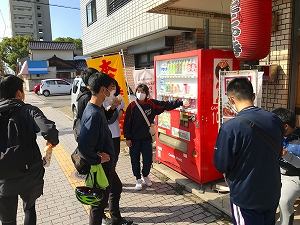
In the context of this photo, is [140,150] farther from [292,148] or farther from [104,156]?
[292,148]

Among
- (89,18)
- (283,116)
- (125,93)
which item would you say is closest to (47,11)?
(89,18)

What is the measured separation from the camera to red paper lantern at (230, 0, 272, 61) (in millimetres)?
2982

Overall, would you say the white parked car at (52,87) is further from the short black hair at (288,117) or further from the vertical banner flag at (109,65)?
the short black hair at (288,117)

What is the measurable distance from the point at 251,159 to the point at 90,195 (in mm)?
1680

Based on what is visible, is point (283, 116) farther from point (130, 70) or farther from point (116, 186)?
point (130, 70)

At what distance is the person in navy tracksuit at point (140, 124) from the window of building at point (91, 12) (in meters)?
9.67

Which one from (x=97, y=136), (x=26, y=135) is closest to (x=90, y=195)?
(x=97, y=136)

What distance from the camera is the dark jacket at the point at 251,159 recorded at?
189cm

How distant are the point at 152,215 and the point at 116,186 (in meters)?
0.76

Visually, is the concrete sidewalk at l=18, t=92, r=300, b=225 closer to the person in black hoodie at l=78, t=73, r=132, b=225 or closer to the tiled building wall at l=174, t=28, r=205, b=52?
the person in black hoodie at l=78, t=73, r=132, b=225

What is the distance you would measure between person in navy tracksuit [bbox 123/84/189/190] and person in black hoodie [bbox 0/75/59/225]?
1.76 metres

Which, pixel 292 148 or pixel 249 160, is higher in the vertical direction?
pixel 249 160

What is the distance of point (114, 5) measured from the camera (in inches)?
390

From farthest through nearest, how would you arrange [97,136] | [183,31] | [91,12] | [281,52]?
1. [91,12]
2. [183,31]
3. [281,52]
4. [97,136]
